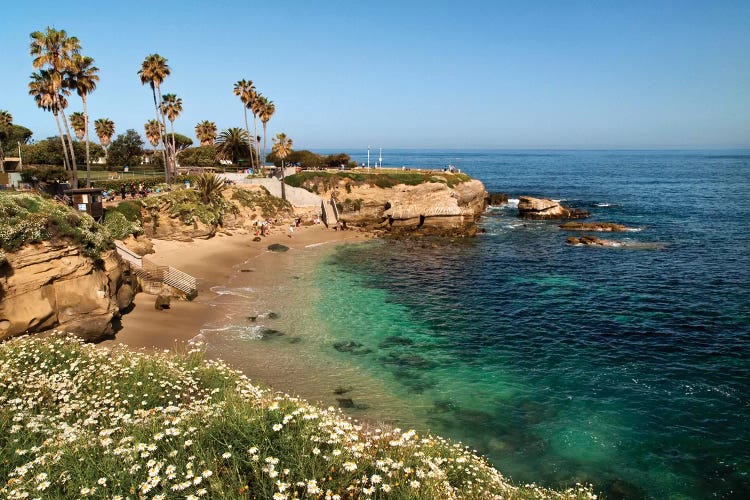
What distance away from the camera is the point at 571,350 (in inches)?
987

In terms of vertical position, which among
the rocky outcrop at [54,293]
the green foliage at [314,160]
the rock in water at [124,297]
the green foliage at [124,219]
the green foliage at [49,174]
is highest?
the green foliage at [314,160]

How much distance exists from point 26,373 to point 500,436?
620 inches

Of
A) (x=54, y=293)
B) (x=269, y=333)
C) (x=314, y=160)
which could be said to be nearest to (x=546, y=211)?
(x=314, y=160)

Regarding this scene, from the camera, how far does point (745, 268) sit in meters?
40.2

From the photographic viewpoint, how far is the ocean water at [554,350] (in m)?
16.8

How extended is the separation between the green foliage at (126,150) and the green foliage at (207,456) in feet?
270

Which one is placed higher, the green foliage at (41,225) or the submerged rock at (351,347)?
the green foliage at (41,225)

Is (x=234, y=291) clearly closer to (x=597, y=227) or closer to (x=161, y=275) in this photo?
(x=161, y=275)

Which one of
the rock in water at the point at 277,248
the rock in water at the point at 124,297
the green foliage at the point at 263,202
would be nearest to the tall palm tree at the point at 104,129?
the green foliage at the point at 263,202

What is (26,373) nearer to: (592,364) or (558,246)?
(592,364)

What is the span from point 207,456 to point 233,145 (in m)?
77.7

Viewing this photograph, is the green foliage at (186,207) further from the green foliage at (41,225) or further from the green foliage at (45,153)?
the green foliage at (45,153)

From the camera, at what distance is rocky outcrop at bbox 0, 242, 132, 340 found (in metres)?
20.5

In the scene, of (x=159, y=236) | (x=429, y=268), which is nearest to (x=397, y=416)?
(x=429, y=268)
